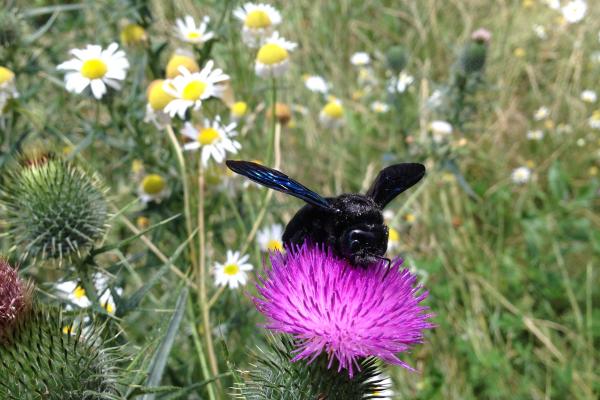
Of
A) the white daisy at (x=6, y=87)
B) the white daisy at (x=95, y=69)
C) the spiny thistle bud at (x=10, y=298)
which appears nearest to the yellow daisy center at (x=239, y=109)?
the white daisy at (x=95, y=69)

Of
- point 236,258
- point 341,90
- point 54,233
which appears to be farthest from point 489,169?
point 54,233

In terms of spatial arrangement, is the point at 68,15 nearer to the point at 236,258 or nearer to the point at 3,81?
the point at 3,81

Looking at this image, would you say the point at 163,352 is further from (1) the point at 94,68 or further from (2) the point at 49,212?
(1) the point at 94,68

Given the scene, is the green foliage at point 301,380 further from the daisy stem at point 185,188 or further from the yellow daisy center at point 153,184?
the yellow daisy center at point 153,184

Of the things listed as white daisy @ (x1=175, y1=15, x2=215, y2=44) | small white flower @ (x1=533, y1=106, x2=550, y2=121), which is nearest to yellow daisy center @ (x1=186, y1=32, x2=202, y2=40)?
white daisy @ (x1=175, y1=15, x2=215, y2=44)

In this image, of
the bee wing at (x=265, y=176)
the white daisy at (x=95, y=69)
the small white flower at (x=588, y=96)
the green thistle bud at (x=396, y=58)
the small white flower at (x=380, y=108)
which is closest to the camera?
the bee wing at (x=265, y=176)

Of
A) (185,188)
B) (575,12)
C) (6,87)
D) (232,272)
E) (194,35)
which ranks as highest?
(575,12)

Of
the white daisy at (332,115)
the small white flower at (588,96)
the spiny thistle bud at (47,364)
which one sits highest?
the small white flower at (588,96)

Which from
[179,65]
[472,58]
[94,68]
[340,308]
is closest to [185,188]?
[179,65]
